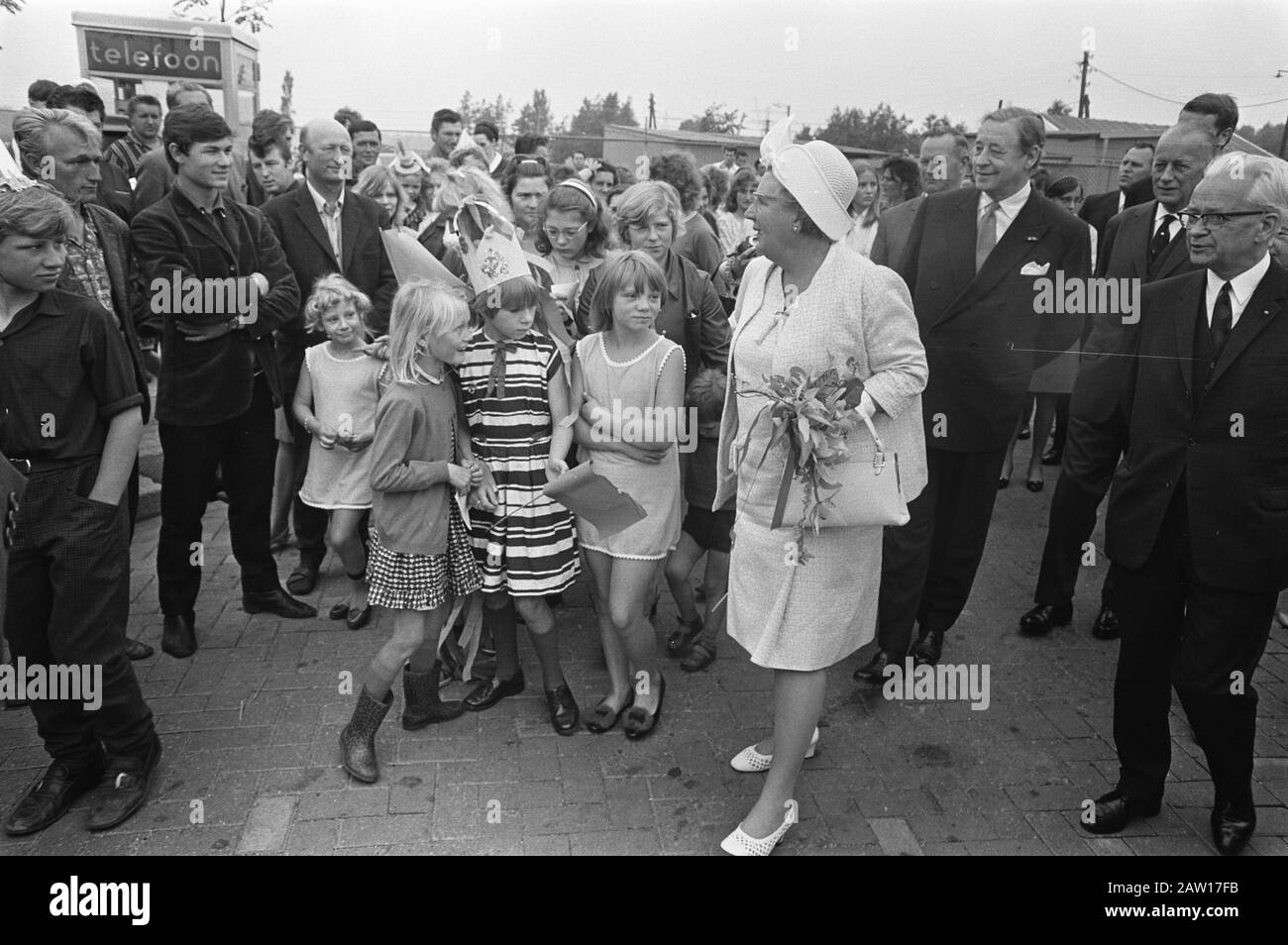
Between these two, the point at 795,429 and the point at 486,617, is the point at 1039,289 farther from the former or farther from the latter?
the point at 486,617

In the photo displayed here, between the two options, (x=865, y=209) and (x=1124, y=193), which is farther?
(x=1124, y=193)

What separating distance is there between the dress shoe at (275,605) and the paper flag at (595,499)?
222 cm

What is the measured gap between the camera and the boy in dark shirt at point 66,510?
314 cm

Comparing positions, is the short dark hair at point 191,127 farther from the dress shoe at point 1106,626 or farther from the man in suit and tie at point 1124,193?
the man in suit and tie at point 1124,193

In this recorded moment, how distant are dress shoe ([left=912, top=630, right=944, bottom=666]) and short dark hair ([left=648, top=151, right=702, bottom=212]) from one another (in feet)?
11.1

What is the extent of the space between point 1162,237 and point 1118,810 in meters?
2.67

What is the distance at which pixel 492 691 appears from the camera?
4176mm

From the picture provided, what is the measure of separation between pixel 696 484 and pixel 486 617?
3.83ft

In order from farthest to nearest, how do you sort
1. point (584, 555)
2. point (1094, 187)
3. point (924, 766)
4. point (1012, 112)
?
point (1094, 187) → point (1012, 112) → point (584, 555) → point (924, 766)

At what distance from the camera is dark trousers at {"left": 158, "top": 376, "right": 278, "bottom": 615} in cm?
457

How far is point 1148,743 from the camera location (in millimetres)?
3367

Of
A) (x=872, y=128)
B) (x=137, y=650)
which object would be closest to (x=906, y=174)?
(x=137, y=650)

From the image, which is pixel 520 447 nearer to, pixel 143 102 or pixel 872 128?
pixel 143 102
